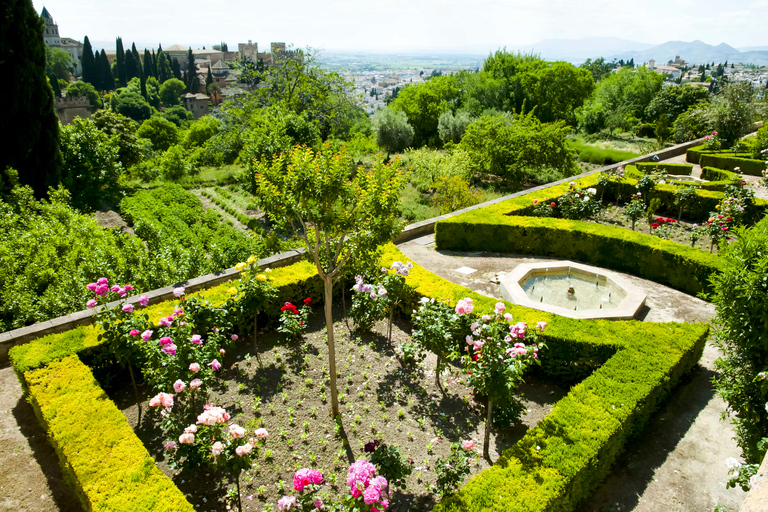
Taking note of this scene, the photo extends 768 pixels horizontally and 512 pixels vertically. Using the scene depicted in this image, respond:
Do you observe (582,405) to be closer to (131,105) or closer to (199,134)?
(199,134)

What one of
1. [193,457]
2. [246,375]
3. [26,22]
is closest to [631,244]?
[246,375]

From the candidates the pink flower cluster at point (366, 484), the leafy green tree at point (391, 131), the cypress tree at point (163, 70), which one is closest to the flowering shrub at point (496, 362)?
the pink flower cluster at point (366, 484)

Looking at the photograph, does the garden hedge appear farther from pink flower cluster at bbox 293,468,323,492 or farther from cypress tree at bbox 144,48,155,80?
cypress tree at bbox 144,48,155,80

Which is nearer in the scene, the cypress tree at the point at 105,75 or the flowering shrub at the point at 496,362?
the flowering shrub at the point at 496,362

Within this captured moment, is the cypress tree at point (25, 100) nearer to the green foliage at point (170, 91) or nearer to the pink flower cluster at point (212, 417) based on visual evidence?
the pink flower cluster at point (212, 417)

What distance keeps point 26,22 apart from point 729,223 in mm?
22304

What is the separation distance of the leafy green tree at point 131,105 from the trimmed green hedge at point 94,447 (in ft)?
265

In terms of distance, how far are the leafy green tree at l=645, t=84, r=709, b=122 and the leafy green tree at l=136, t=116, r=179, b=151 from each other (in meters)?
47.4

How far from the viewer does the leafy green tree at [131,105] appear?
7388cm

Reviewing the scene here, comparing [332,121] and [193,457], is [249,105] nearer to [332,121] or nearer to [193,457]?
[332,121]

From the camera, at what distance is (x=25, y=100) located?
14.4 m

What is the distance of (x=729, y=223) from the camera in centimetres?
1219

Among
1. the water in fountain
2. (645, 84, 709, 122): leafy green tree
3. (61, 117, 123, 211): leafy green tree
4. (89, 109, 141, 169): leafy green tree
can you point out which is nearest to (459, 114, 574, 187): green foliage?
the water in fountain

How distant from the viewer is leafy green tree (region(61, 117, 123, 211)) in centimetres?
1719
